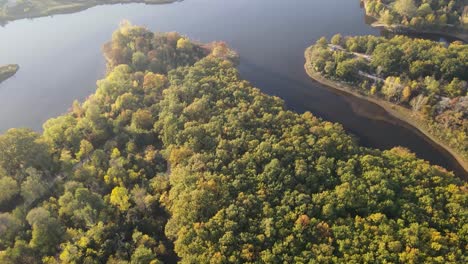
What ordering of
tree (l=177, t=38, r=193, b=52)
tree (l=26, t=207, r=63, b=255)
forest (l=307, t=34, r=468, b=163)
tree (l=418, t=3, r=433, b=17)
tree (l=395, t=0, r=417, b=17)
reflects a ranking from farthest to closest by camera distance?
tree (l=395, t=0, r=417, b=17) < tree (l=418, t=3, r=433, b=17) < tree (l=177, t=38, r=193, b=52) < forest (l=307, t=34, r=468, b=163) < tree (l=26, t=207, r=63, b=255)

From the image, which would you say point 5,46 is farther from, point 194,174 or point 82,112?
point 194,174

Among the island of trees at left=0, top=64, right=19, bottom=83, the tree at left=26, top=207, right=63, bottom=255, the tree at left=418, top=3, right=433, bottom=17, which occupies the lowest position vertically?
the tree at left=26, top=207, right=63, bottom=255

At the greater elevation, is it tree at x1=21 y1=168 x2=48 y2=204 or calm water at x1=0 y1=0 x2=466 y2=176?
calm water at x1=0 y1=0 x2=466 y2=176

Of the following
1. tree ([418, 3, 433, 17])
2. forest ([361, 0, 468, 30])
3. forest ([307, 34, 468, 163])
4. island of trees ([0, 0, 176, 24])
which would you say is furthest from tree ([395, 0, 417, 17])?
island of trees ([0, 0, 176, 24])

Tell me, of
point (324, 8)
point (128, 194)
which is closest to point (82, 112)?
point (128, 194)

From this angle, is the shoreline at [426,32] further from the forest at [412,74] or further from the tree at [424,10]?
the forest at [412,74]

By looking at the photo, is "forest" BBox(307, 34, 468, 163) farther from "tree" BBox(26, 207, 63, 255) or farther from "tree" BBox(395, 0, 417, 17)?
"tree" BBox(26, 207, 63, 255)

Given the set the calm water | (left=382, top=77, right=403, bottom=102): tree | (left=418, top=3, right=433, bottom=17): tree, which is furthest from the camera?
(left=418, top=3, right=433, bottom=17): tree
